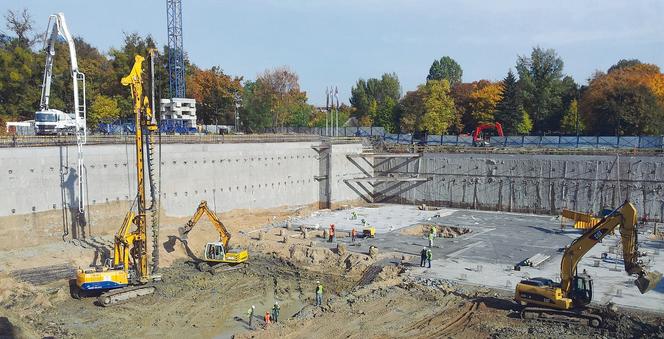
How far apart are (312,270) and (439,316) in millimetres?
8751

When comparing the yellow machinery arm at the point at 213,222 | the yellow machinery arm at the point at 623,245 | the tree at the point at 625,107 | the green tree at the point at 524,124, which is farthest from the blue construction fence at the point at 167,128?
the tree at the point at 625,107

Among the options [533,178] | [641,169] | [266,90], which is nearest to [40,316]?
[533,178]

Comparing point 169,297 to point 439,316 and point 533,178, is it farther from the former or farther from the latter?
point 533,178

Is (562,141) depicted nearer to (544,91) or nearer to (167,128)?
(544,91)

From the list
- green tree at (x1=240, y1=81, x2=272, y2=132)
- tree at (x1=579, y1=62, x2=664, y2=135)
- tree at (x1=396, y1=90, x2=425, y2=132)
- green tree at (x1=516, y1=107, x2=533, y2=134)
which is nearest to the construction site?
tree at (x1=579, y1=62, x2=664, y2=135)

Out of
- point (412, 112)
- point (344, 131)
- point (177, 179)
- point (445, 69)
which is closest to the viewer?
point (177, 179)

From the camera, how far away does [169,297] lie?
23406 mm

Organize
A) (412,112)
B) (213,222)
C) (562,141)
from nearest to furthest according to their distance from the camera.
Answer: (213,222) → (562,141) → (412,112)

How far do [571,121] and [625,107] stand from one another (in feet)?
33.5

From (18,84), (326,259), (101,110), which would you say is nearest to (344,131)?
(101,110)

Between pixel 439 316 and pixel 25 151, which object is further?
pixel 25 151

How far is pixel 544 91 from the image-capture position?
66.1 metres

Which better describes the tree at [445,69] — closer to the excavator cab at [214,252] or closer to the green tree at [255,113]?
the green tree at [255,113]

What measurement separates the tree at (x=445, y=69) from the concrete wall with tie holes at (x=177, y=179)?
62.2m
